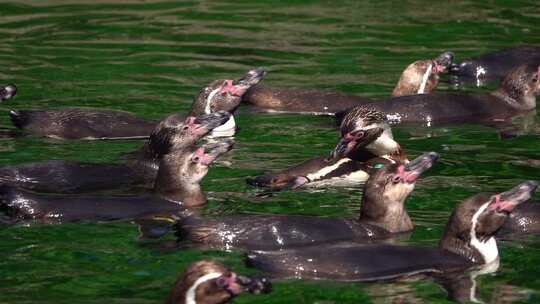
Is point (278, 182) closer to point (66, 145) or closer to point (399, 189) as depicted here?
point (399, 189)

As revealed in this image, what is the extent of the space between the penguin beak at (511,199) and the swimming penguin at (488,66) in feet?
23.5

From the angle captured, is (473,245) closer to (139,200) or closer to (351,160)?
(139,200)

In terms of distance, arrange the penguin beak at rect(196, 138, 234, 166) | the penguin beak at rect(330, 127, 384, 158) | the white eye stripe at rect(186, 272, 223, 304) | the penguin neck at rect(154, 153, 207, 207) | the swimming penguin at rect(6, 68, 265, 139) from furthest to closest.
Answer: the swimming penguin at rect(6, 68, 265, 139) → the penguin beak at rect(330, 127, 384, 158) → the penguin beak at rect(196, 138, 234, 166) → the penguin neck at rect(154, 153, 207, 207) → the white eye stripe at rect(186, 272, 223, 304)

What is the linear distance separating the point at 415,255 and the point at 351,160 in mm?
3388

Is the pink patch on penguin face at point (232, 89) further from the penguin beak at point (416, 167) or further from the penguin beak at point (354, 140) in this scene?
the penguin beak at point (416, 167)

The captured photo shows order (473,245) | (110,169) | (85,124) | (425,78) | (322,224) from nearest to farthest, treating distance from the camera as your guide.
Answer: (473,245)
(322,224)
(110,169)
(85,124)
(425,78)

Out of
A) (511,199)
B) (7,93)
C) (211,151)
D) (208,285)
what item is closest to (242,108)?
(7,93)

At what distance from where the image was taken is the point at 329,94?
17.1 metres

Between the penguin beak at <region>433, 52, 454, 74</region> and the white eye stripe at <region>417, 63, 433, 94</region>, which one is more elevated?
the penguin beak at <region>433, 52, 454, 74</region>

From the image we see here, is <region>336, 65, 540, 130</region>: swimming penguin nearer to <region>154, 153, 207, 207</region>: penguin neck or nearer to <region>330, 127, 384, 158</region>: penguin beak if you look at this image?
<region>330, 127, 384, 158</region>: penguin beak

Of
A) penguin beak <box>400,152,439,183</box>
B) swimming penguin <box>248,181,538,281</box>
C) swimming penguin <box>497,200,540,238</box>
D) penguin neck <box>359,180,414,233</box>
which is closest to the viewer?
swimming penguin <box>248,181,538,281</box>

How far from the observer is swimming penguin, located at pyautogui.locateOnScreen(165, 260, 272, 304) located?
947 cm

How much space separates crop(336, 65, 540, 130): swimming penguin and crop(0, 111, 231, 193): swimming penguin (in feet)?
7.07

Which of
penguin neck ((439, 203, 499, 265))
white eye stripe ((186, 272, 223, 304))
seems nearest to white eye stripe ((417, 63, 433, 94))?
penguin neck ((439, 203, 499, 265))
